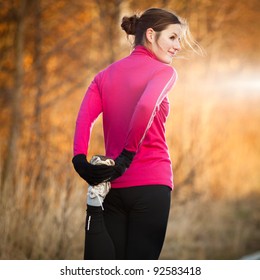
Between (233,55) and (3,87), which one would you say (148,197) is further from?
(233,55)

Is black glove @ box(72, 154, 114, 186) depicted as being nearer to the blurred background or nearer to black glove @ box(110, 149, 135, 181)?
black glove @ box(110, 149, 135, 181)

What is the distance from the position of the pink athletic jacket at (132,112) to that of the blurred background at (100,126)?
2.22m

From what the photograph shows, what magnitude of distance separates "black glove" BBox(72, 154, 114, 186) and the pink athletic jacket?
2.4 inches

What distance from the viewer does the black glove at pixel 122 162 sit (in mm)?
1585

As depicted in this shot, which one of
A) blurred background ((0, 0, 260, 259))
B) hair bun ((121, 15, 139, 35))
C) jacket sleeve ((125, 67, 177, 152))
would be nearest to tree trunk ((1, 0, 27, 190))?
blurred background ((0, 0, 260, 259))

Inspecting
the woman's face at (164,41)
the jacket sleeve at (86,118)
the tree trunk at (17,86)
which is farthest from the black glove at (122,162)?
the tree trunk at (17,86)

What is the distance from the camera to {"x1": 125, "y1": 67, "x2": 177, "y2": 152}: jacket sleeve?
5.18 ft

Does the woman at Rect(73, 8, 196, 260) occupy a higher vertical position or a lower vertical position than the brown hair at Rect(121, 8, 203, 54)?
lower

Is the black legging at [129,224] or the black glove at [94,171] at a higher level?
the black glove at [94,171]

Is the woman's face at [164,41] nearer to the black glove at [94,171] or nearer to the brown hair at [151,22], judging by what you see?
the brown hair at [151,22]

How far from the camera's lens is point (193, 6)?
5.32 m

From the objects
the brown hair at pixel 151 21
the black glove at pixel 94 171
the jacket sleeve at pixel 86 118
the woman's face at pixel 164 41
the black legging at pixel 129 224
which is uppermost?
the brown hair at pixel 151 21

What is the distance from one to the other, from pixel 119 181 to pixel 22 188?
91.2 inches
